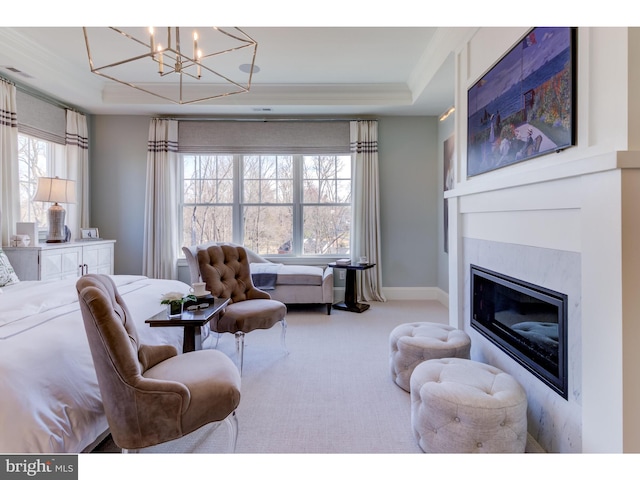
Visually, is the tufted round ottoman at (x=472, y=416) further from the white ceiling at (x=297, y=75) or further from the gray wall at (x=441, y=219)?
the gray wall at (x=441, y=219)

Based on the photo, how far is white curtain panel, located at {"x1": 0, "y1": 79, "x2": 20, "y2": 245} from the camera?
11.1 feet

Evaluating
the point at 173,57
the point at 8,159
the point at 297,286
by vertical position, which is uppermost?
the point at 173,57

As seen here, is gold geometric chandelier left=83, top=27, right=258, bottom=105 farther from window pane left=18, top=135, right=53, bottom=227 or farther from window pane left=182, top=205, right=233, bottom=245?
window pane left=182, top=205, right=233, bottom=245

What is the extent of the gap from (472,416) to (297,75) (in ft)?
12.6

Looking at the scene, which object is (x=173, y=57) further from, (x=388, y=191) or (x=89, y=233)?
(x=388, y=191)

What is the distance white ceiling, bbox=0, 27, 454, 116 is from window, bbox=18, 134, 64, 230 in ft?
2.05

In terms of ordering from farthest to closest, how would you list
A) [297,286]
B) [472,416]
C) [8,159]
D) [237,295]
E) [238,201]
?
[238,201] → [297,286] → [8,159] → [237,295] → [472,416]

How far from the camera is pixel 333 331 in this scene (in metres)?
3.55

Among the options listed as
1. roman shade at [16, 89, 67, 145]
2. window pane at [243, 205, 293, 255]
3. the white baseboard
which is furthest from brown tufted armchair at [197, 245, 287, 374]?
roman shade at [16, 89, 67, 145]

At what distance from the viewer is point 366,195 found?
477cm

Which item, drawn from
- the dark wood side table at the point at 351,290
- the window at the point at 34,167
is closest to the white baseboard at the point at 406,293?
the dark wood side table at the point at 351,290

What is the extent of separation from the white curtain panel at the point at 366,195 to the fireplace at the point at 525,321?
7.46 feet

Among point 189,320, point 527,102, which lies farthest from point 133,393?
point 527,102

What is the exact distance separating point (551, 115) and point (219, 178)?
430cm
